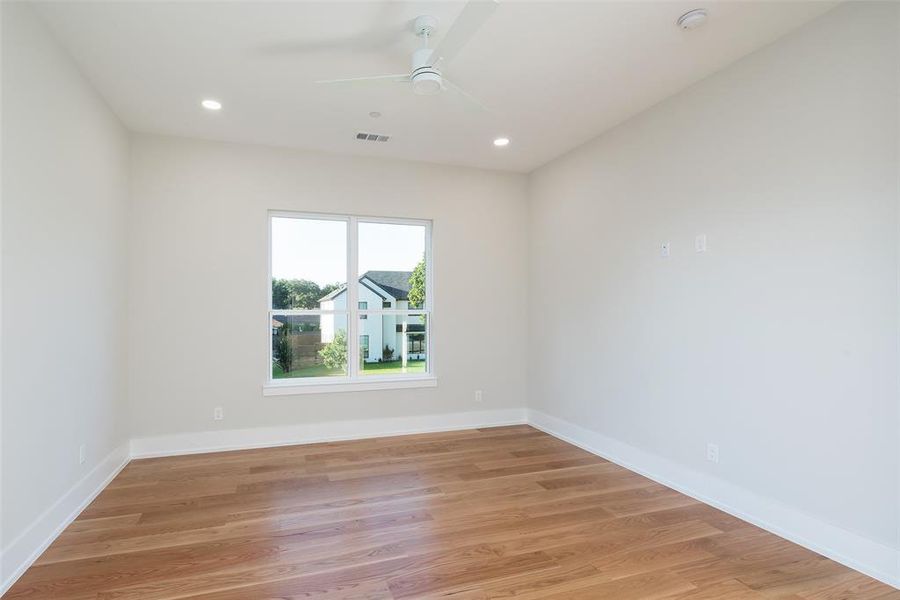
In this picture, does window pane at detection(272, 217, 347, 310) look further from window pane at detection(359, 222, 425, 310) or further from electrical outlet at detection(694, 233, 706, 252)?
electrical outlet at detection(694, 233, 706, 252)

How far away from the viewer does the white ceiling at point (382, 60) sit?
252cm

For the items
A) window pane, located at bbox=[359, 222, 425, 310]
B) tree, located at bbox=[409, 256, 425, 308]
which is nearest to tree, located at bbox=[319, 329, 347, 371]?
window pane, located at bbox=[359, 222, 425, 310]

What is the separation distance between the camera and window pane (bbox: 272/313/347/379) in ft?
15.3

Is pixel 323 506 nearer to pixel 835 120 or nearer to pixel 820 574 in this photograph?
pixel 820 574

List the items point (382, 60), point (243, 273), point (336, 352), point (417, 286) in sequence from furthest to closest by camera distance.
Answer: point (417, 286) < point (336, 352) < point (243, 273) < point (382, 60)

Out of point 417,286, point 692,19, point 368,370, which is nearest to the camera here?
point 692,19

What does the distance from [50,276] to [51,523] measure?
1.35 m

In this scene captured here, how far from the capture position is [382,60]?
9.86 feet

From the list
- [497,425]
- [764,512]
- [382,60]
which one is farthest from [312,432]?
[764,512]

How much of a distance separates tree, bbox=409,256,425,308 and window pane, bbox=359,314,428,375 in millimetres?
151

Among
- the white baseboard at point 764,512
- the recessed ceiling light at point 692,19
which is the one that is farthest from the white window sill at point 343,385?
the recessed ceiling light at point 692,19

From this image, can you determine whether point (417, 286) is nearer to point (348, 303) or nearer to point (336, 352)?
point (348, 303)

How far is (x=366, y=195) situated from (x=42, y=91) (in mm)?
2647

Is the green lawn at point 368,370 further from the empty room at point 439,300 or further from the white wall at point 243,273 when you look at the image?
the white wall at point 243,273
